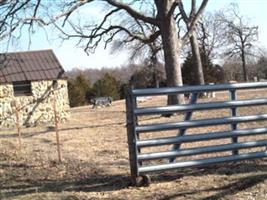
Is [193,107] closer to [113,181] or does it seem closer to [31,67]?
[113,181]

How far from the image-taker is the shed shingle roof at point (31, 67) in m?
29.1

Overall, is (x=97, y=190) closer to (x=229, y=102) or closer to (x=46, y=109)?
(x=229, y=102)

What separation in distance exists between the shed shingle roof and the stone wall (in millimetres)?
378

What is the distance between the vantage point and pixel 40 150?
46.0ft

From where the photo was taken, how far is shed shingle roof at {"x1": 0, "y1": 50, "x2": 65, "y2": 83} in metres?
29.1

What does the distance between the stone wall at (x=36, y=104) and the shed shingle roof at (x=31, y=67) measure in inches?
14.9

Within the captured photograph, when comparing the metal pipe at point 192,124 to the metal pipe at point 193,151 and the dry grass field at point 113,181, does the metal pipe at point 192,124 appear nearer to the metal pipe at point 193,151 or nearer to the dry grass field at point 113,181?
the metal pipe at point 193,151

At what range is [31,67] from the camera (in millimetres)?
29766

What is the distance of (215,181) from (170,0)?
17047mm

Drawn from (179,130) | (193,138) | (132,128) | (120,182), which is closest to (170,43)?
(179,130)

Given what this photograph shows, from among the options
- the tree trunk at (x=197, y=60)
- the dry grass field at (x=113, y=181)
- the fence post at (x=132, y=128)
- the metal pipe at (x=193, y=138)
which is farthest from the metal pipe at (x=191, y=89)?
the tree trunk at (x=197, y=60)

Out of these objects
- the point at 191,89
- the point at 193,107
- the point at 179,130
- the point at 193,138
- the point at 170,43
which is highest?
the point at 170,43

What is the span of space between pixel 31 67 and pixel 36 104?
83.2 inches

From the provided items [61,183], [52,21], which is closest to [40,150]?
[61,183]
